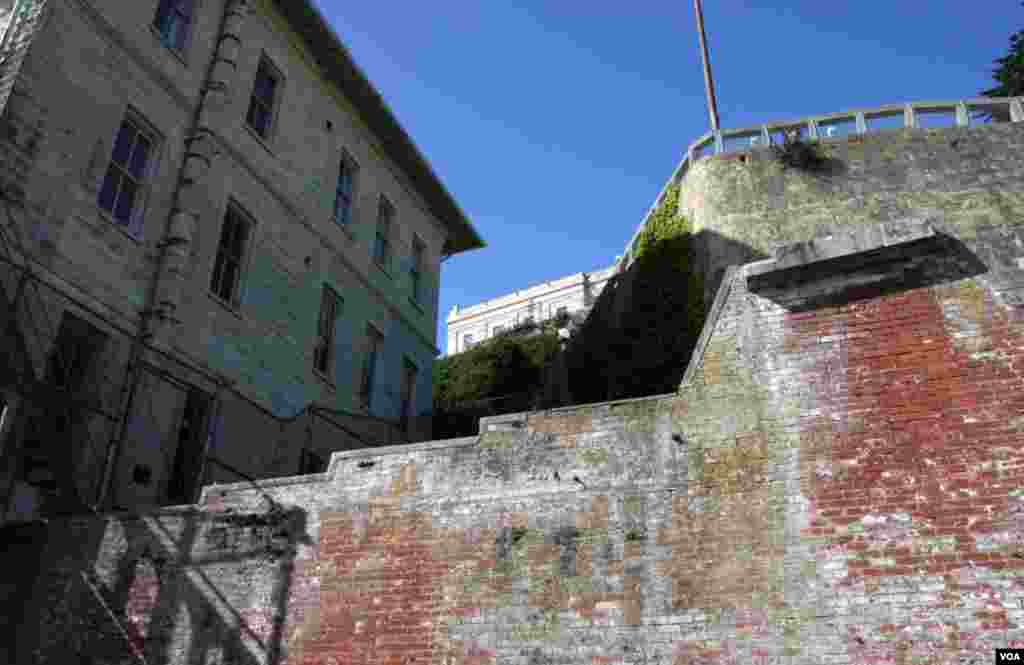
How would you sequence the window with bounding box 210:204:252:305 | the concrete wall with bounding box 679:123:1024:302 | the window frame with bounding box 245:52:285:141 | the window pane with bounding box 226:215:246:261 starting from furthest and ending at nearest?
1. the concrete wall with bounding box 679:123:1024:302
2. the window frame with bounding box 245:52:285:141
3. the window pane with bounding box 226:215:246:261
4. the window with bounding box 210:204:252:305

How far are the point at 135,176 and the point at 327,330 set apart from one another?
573 centimetres

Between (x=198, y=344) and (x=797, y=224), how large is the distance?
12.1m

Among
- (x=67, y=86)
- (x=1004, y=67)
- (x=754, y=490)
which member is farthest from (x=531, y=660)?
(x=1004, y=67)

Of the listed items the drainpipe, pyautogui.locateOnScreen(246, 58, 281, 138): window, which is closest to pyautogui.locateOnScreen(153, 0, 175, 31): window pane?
the drainpipe

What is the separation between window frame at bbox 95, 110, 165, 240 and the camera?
1285cm

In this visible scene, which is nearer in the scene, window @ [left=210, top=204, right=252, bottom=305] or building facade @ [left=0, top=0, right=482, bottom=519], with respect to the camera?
building facade @ [left=0, top=0, right=482, bottom=519]

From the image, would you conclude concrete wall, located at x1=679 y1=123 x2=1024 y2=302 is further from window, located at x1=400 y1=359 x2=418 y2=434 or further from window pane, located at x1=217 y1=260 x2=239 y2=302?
window pane, located at x1=217 y1=260 x2=239 y2=302

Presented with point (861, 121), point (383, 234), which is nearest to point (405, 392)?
point (383, 234)

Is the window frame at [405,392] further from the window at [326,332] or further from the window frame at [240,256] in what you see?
the window frame at [240,256]

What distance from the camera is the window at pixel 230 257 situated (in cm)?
1515

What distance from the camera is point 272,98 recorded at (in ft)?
57.9

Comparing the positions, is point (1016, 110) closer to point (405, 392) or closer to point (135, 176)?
point (405, 392)

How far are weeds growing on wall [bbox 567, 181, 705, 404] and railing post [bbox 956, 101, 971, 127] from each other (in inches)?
247

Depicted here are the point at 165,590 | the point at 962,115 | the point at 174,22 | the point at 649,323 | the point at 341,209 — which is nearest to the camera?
the point at 165,590
